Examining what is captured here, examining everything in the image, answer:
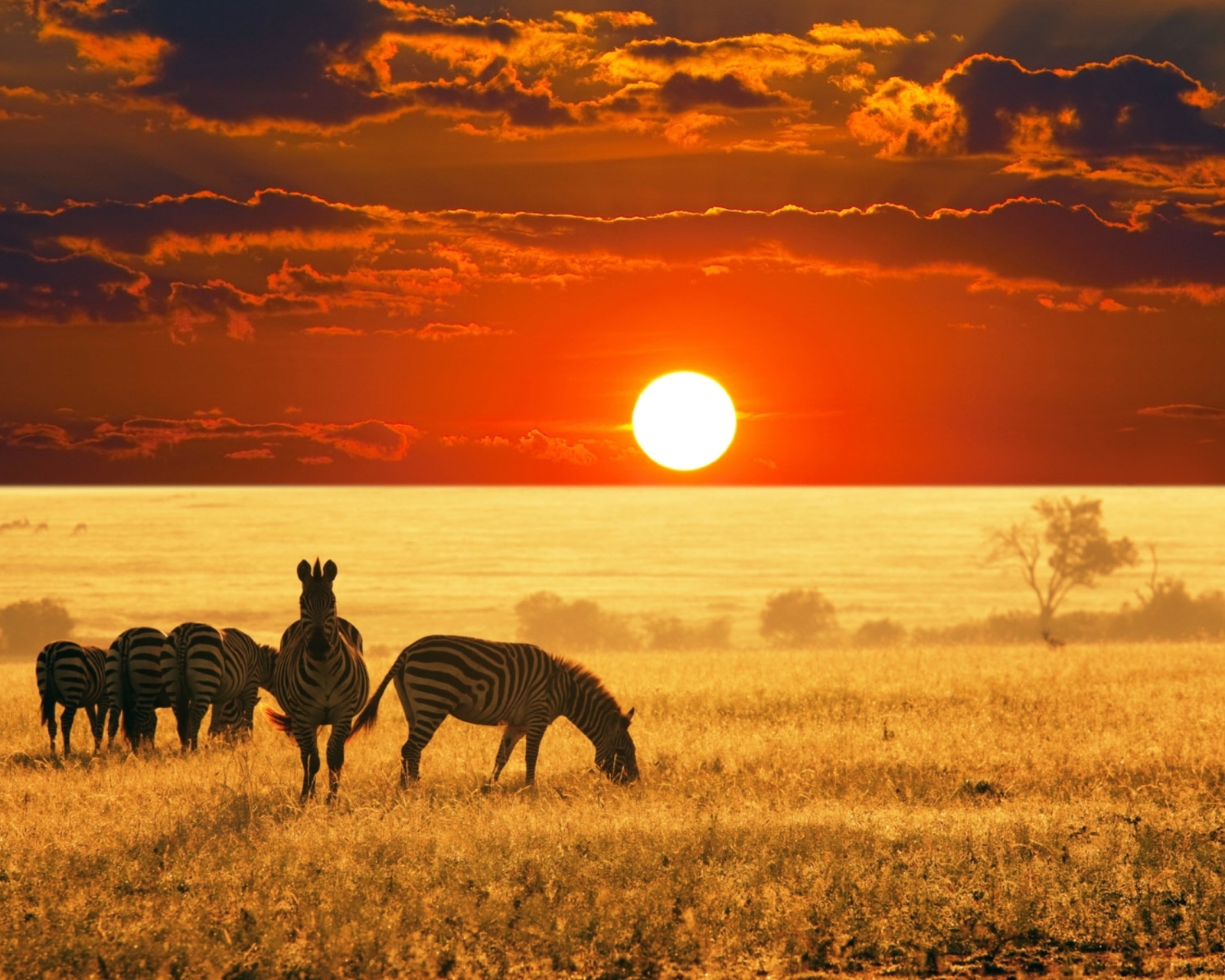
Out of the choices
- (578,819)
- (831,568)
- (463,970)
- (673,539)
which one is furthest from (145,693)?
(673,539)

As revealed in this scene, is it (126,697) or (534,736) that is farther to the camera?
(126,697)

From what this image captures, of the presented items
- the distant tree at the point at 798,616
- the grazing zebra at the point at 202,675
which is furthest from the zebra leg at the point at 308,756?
the distant tree at the point at 798,616

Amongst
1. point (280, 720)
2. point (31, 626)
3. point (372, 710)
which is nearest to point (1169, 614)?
point (31, 626)

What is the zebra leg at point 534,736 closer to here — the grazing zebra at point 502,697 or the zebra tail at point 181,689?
the grazing zebra at point 502,697

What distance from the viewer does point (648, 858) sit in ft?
40.7

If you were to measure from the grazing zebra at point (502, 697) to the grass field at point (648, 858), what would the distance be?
1.78 feet

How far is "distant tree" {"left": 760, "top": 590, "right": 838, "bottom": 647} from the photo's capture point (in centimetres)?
9650

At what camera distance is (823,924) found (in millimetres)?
10695

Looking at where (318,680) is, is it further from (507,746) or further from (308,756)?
(507,746)

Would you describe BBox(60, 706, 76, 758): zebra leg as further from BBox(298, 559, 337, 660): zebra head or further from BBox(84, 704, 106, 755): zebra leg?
BBox(298, 559, 337, 660): zebra head

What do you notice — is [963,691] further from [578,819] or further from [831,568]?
[831,568]

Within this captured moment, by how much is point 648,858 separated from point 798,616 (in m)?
87.2

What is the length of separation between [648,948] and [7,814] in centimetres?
866

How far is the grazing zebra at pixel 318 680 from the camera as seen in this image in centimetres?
1498
